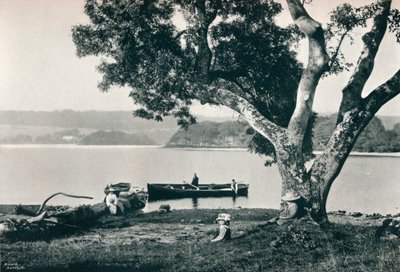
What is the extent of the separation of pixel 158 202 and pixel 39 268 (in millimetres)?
15452

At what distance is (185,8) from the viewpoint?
1254cm

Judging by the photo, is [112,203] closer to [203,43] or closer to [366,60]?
[203,43]

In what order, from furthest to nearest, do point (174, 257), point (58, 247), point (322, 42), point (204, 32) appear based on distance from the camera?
point (204, 32), point (322, 42), point (58, 247), point (174, 257)

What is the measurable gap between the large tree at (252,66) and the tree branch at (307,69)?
2 centimetres

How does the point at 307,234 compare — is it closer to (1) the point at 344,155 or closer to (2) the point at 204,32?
(1) the point at 344,155

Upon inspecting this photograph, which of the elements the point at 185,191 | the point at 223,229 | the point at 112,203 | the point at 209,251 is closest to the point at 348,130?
the point at 223,229

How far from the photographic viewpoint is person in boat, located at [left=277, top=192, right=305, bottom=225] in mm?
10562

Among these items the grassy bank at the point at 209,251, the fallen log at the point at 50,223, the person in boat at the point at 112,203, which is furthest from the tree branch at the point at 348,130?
the person in boat at the point at 112,203

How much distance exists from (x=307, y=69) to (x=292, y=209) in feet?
11.4

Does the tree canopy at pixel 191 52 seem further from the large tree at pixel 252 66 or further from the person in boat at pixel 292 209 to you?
the person in boat at pixel 292 209

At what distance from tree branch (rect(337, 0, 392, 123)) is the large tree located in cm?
2

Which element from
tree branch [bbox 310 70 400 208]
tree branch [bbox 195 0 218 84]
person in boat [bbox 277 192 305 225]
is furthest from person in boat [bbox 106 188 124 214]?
tree branch [bbox 310 70 400 208]

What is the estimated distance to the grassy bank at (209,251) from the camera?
7.65 metres

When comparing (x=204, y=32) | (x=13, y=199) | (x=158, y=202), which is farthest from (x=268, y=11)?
(x=13, y=199)
